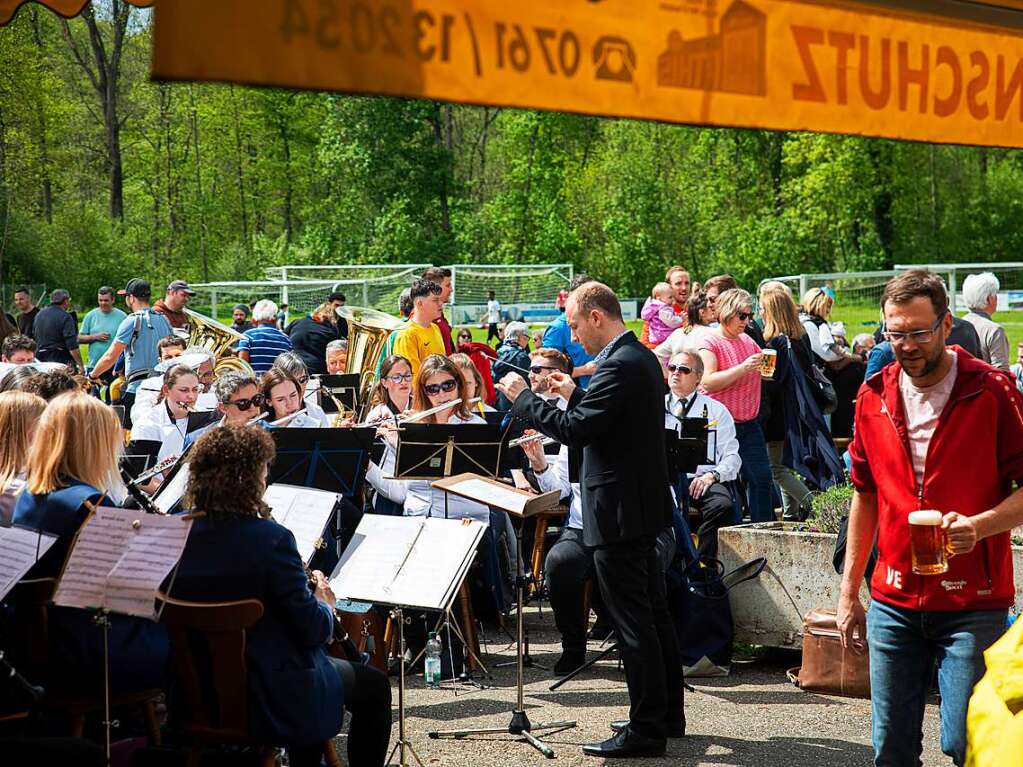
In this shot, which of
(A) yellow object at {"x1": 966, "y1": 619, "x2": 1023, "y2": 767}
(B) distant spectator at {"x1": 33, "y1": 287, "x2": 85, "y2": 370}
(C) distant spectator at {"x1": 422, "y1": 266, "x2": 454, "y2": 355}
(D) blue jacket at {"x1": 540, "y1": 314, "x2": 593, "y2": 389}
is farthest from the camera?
(B) distant spectator at {"x1": 33, "y1": 287, "x2": 85, "y2": 370}

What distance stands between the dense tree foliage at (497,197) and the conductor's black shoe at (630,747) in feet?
136

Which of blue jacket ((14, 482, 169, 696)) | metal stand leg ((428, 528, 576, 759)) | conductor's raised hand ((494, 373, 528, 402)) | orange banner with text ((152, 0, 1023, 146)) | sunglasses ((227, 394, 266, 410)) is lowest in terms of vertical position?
metal stand leg ((428, 528, 576, 759))

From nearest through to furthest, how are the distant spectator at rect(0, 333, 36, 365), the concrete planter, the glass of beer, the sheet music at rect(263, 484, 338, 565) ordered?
1. the glass of beer
2. the sheet music at rect(263, 484, 338, 565)
3. the concrete planter
4. the distant spectator at rect(0, 333, 36, 365)

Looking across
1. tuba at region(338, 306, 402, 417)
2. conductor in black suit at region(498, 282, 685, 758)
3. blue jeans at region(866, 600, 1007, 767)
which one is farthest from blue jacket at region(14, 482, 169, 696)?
tuba at region(338, 306, 402, 417)

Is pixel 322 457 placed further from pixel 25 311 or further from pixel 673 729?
pixel 25 311

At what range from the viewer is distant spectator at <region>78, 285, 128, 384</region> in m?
15.9

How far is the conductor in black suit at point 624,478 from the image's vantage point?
18.1 ft

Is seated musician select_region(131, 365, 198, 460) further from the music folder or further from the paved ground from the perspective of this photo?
the music folder

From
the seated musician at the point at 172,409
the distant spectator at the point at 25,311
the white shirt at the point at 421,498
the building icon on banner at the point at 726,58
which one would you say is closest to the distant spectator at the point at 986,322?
the white shirt at the point at 421,498

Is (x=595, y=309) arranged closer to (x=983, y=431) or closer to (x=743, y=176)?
(x=983, y=431)

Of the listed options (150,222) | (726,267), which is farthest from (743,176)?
(150,222)

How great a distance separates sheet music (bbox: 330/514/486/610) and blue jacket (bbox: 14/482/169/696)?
0.81 metres

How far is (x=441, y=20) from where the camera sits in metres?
2.50

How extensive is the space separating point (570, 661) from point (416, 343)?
3210 millimetres
